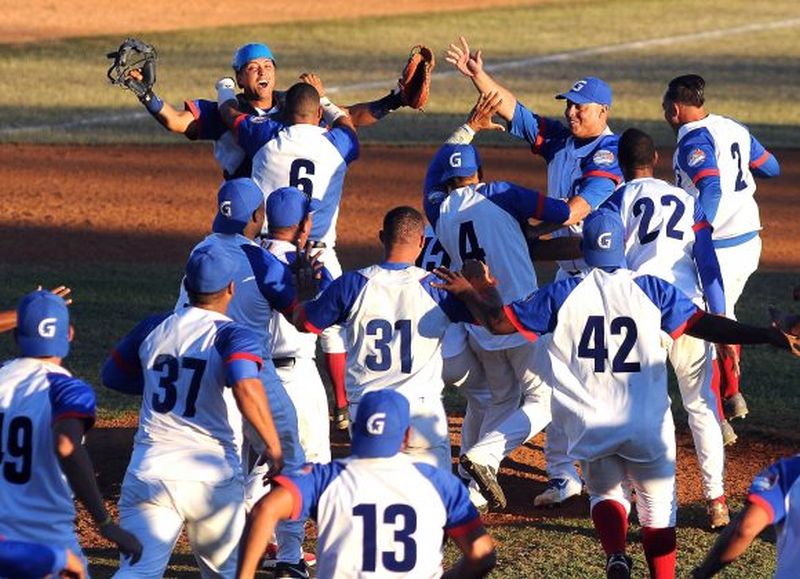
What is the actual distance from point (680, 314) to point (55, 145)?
1492 cm

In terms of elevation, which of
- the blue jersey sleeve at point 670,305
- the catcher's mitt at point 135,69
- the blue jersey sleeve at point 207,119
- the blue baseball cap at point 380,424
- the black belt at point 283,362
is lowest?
the blue baseball cap at point 380,424

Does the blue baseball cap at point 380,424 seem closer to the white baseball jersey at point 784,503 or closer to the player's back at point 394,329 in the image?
the white baseball jersey at point 784,503

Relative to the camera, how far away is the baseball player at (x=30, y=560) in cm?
605

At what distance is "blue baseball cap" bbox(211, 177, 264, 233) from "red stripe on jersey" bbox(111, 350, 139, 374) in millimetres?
1278

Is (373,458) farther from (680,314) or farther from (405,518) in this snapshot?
(680,314)

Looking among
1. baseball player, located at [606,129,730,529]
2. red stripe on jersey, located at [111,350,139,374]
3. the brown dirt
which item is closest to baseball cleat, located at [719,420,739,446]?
baseball player, located at [606,129,730,529]

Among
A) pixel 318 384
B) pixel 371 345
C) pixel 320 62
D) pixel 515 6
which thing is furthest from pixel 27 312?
pixel 515 6

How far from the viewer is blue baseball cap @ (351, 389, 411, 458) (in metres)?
5.80

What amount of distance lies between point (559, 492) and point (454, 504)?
370cm

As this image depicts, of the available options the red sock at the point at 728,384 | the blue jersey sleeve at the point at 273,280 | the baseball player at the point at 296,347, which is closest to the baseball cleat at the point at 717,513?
the red sock at the point at 728,384

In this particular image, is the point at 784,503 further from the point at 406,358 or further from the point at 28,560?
the point at 28,560

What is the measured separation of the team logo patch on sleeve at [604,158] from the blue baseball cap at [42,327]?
411 centimetres

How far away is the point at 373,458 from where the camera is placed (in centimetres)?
589

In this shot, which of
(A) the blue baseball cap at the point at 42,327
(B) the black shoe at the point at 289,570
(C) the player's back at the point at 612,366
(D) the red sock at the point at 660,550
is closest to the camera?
(A) the blue baseball cap at the point at 42,327
